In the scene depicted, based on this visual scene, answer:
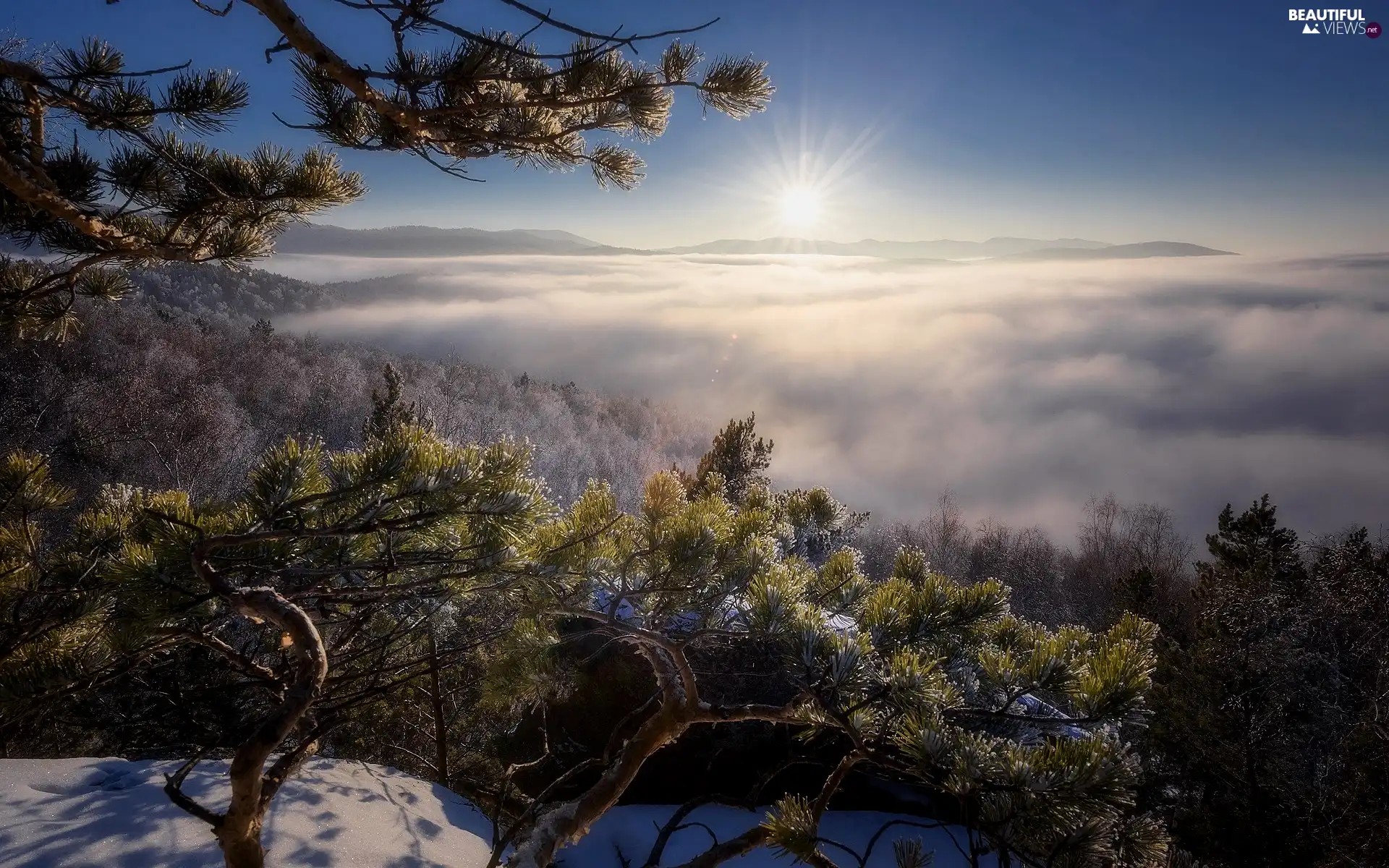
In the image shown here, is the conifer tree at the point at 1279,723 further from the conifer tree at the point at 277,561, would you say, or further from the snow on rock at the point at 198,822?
the conifer tree at the point at 277,561

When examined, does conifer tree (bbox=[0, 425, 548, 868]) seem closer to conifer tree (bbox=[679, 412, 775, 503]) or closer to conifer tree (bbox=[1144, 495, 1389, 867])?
conifer tree (bbox=[1144, 495, 1389, 867])

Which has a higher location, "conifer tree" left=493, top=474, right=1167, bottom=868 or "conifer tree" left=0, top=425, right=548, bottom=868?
"conifer tree" left=0, top=425, right=548, bottom=868

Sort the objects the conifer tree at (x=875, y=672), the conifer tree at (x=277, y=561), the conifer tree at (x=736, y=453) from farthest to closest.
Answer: the conifer tree at (x=736, y=453)
the conifer tree at (x=277, y=561)
the conifer tree at (x=875, y=672)

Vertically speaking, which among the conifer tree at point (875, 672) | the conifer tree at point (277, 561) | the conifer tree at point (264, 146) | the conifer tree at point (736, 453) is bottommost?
the conifer tree at point (736, 453)

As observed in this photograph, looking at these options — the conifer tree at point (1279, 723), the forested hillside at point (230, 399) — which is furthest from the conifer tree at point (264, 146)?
the conifer tree at point (1279, 723)

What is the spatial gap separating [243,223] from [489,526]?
257cm

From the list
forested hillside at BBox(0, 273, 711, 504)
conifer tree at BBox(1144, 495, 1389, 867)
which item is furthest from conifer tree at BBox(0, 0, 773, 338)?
conifer tree at BBox(1144, 495, 1389, 867)

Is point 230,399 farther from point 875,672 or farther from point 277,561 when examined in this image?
point 875,672

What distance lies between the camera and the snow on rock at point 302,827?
1993mm

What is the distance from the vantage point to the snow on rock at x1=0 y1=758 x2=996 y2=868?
6.54 ft

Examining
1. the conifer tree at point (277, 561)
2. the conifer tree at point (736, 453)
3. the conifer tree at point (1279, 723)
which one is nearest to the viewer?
the conifer tree at point (277, 561)

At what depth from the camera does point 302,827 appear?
8.09ft

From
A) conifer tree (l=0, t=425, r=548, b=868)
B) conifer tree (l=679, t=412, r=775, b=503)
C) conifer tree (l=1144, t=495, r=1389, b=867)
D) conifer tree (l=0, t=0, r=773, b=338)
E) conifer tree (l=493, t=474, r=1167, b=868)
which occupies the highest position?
conifer tree (l=0, t=0, r=773, b=338)

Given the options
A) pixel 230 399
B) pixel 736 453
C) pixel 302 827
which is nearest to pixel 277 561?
pixel 302 827
